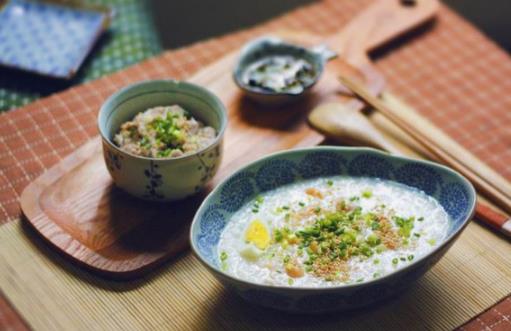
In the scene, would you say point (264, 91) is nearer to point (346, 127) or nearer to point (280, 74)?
point (280, 74)

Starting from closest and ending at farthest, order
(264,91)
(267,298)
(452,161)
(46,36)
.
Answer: (267,298)
(452,161)
(264,91)
(46,36)

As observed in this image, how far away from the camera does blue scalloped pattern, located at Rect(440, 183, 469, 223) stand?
1.49m

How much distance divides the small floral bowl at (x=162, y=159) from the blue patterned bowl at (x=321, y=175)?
97 mm

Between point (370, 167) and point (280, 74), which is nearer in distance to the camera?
point (370, 167)

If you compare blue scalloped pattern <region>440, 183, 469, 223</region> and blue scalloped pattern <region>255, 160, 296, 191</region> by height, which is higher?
blue scalloped pattern <region>440, 183, 469, 223</region>

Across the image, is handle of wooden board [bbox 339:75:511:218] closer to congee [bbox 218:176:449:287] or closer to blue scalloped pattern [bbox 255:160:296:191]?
congee [bbox 218:176:449:287]

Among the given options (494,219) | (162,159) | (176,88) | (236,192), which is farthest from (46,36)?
(494,219)

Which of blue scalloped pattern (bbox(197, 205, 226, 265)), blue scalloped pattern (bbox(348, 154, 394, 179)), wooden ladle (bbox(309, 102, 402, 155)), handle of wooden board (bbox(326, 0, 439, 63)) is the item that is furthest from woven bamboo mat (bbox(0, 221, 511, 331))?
handle of wooden board (bbox(326, 0, 439, 63))

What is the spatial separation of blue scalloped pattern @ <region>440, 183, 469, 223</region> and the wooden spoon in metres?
0.28

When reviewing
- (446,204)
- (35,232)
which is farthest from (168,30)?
(446,204)

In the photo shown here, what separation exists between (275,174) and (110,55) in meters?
0.94

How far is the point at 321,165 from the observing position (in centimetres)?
168

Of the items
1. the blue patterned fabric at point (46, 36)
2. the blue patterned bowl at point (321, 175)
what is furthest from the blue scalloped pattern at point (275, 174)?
the blue patterned fabric at point (46, 36)

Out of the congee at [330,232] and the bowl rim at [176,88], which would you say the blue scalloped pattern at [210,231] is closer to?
the congee at [330,232]
